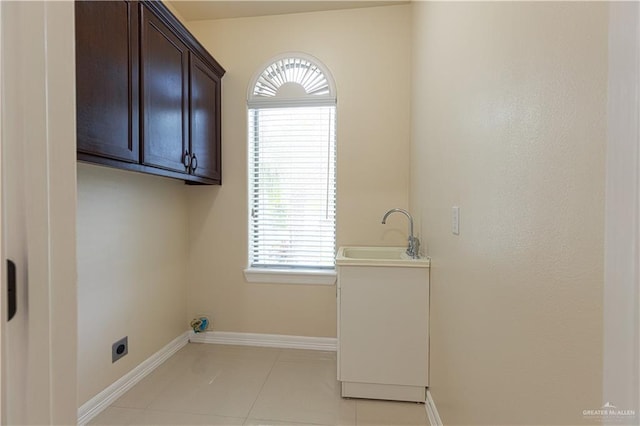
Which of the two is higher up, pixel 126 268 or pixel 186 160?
pixel 186 160

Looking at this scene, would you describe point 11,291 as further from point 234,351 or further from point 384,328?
point 234,351

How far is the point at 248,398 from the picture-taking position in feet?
5.97

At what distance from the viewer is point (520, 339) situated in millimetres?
771

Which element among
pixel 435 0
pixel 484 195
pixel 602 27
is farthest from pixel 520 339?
pixel 435 0

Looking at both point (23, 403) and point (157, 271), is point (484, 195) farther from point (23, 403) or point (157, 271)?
point (157, 271)

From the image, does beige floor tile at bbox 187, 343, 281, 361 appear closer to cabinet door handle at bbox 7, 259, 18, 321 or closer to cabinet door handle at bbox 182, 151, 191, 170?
cabinet door handle at bbox 182, 151, 191, 170

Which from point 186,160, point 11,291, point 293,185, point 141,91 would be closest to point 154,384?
point 186,160

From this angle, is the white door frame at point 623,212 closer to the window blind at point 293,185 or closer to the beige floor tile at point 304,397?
the beige floor tile at point 304,397

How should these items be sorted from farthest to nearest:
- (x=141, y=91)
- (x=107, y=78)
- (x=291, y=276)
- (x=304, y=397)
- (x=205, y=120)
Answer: (x=291, y=276) < (x=205, y=120) < (x=304, y=397) < (x=141, y=91) < (x=107, y=78)

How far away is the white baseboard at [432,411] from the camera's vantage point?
5.02ft

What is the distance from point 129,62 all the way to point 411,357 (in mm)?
2275

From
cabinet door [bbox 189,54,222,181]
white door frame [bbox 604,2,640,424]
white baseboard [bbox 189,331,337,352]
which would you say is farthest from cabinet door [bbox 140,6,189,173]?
white door frame [bbox 604,2,640,424]

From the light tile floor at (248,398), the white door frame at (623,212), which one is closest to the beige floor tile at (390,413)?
the light tile floor at (248,398)

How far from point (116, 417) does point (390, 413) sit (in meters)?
1.61
